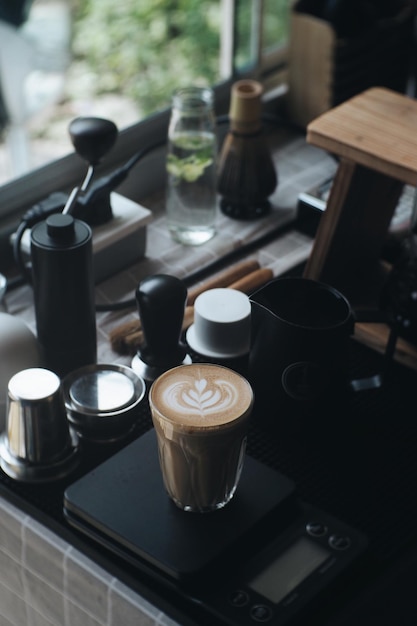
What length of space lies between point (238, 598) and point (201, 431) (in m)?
0.14

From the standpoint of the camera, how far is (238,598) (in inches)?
30.3

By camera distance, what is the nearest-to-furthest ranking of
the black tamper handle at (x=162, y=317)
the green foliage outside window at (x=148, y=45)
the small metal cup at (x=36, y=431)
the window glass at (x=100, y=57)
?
1. the small metal cup at (x=36, y=431)
2. the black tamper handle at (x=162, y=317)
3. the window glass at (x=100, y=57)
4. the green foliage outside window at (x=148, y=45)

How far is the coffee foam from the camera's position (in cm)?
78

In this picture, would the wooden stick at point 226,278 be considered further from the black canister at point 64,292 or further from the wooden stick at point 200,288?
the black canister at point 64,292

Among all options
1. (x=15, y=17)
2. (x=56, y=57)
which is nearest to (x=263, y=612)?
(x=15, y=17)

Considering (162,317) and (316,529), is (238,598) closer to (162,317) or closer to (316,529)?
(316,529)

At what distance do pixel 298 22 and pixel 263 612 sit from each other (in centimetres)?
107

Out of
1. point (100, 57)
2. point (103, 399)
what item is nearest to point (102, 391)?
point (103, 399)

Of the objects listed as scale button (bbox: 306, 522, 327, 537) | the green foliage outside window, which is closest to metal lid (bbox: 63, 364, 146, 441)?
scale button (bbox: 306, 522, 327, 537)

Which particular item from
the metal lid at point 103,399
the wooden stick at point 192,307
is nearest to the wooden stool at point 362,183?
the wooden stick at point 192,307

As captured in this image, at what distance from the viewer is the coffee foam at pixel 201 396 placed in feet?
2.56

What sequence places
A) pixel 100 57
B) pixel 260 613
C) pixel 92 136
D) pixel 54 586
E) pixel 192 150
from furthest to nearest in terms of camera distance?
pixel 100 57 < pixel 192 150 < pixel 92 136 < pixel 54 586 < pixel 260 613

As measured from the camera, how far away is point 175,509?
2.79 feet

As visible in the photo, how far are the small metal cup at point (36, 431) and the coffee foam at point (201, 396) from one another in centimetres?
12
